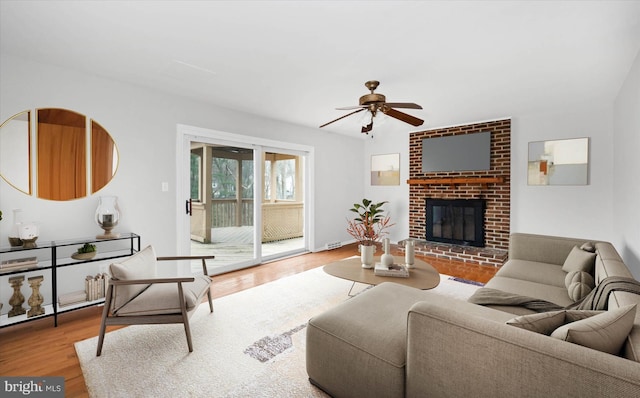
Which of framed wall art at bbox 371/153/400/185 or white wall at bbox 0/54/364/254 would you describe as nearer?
white wall at bbox 0/54/364/254

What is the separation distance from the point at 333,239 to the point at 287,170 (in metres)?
1.71

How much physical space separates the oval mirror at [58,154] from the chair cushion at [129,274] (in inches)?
50.2

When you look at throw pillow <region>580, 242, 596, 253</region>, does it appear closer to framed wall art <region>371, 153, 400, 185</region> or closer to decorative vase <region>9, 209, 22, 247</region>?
framed wall art <region>371, 153, 400, 185</region>

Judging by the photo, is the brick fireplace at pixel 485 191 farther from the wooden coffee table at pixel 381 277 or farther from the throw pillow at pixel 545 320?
the throw pillow at pixel 545 320

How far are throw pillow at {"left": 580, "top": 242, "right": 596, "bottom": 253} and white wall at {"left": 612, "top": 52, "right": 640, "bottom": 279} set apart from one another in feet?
0.95

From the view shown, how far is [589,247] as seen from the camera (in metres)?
2.75

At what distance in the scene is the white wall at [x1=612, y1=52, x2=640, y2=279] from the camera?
264 centimetres

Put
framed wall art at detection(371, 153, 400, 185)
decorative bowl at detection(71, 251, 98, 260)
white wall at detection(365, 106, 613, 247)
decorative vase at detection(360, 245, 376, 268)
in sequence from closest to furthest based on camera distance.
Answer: decorative bowl at detection(71, 251, 98, 260)
decorative vase at detection(360, 245, 376, 268)
white wall at detection(365, 106, 613, 247)
framed wall art at detection(371, 153, 400, 185)

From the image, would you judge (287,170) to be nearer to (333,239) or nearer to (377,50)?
(333,239)

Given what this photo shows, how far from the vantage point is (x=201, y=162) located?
13.4 feet

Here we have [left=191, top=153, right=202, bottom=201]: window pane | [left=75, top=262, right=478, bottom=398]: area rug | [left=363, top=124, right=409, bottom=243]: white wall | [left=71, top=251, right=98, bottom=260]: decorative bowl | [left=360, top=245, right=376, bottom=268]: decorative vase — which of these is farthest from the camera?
[left=363, top=124, right=409, bottom=243]: white wall

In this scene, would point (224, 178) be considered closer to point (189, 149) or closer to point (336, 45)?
point (189, 149)

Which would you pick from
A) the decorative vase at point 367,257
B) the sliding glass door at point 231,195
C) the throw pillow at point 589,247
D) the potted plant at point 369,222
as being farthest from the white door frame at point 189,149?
the throw pillow at point 589,247

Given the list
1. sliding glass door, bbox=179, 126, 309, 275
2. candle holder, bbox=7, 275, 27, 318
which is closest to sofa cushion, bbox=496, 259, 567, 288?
sliding glass door, bbox=179, 126, 309, 275
